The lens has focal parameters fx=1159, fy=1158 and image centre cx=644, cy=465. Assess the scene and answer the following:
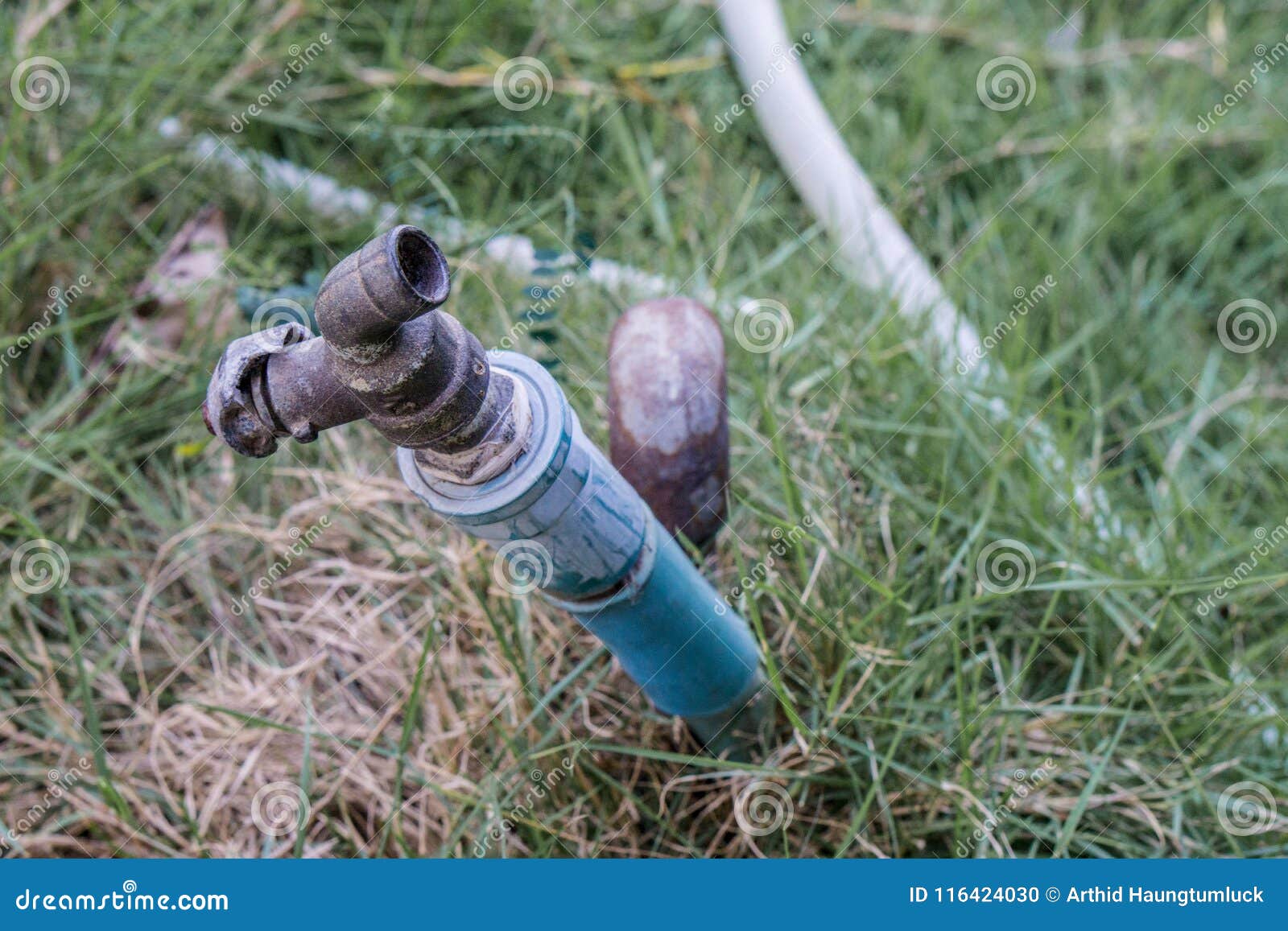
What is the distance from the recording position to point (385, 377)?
0.89m

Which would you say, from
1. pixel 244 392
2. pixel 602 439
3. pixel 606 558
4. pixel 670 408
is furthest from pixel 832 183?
pixel 244 392

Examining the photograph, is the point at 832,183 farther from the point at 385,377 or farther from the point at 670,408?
the point at 385,377

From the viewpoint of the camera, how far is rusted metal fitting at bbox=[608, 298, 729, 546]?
4.47 ft

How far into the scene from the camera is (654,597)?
117cm

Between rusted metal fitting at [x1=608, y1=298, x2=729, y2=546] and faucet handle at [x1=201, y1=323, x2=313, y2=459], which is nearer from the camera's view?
faucet handle at [x1=201, y1=323, x2=313, y2=459]

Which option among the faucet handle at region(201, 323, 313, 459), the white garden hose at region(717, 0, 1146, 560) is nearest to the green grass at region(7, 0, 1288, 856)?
the white garden hose at region(717, 0, 1146, 560)

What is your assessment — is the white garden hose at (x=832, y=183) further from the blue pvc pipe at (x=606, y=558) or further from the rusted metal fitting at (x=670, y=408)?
the blue pvc pipe at (x=606, y=558)

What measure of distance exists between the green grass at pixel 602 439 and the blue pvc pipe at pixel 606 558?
11 centimetres

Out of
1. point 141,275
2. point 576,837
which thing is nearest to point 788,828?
point 576,837

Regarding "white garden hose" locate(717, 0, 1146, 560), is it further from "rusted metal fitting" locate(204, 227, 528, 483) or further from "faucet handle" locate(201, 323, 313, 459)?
"faucet handle" locate(201, 323, 313, 459)

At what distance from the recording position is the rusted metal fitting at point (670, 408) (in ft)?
4.47

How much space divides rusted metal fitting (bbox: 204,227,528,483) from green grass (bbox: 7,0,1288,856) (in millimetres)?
513

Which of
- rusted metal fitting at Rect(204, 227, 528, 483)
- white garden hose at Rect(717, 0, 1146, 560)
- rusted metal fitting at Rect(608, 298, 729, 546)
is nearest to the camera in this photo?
rusted metal fitting at Rect(204, 227, 528, 483)

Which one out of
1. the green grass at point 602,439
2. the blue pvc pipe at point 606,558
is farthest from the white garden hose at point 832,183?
the blue pvc pipe at point 606,558
